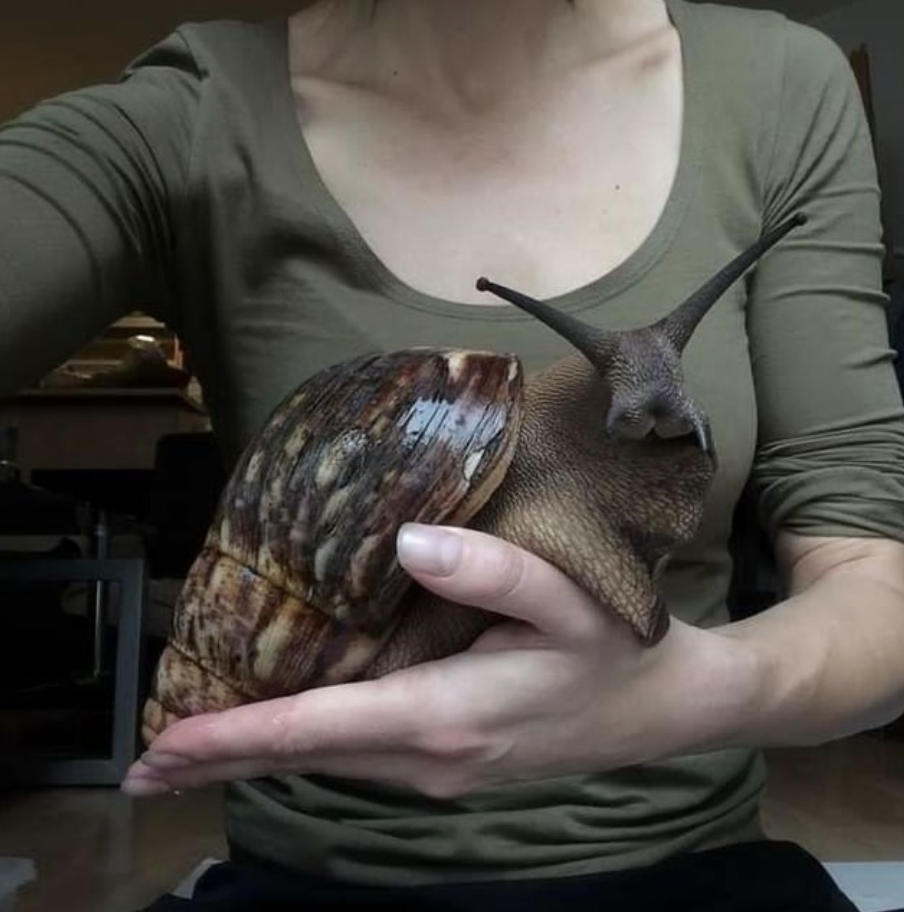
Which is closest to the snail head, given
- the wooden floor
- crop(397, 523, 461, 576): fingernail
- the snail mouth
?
the snail mouth

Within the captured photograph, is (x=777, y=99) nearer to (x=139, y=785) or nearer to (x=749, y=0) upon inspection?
(x=139, y=785)

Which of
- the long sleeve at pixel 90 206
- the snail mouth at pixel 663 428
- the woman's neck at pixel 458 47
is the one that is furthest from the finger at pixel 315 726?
the woman's neck at pixel 458 47

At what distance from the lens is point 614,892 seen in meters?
0.69

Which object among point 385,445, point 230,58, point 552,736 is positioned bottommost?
point 552,736

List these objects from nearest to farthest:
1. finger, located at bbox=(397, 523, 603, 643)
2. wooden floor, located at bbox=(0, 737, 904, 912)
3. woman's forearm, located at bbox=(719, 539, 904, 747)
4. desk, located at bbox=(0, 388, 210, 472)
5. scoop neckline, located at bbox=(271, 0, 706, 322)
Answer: finger, located at bbox=(397, 523, 603, 643) < woman's forearm, located at bbox=(719, 539, 904, 747) < scoop neckline, located at bbox=(271, 0, 706, 322) < wooden floor, located at bbox=(0, 737, 904, 912) < desk, located at bbox=(0, 388, 210, 472)

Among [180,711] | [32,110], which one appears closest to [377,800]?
[180,711]

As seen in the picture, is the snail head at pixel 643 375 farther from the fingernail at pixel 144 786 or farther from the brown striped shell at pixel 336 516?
the fingernail at pixel 144 786

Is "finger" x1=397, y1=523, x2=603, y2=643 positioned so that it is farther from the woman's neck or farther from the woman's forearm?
the woman's neck

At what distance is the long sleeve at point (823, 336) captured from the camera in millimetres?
803

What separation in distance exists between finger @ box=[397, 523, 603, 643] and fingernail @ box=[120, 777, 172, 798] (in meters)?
0.15

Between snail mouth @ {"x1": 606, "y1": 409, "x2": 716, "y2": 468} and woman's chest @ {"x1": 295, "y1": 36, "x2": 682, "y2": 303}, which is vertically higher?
woman's chest @ {"x1": 295, "y1": 36, "x2": 682, "y2": 303}

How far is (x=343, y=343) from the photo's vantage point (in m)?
0.79

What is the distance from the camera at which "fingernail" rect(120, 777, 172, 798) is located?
0.57 m

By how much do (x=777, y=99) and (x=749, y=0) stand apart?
365 centimetres
